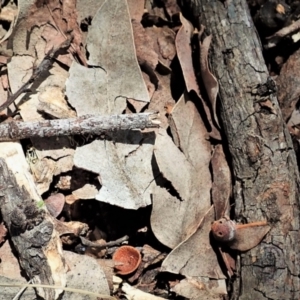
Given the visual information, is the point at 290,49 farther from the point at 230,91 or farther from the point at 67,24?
the point at 67,24

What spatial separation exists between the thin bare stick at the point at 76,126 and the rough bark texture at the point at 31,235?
0.17m

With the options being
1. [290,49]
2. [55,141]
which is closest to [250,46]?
[290,49]

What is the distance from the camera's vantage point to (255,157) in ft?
8.65

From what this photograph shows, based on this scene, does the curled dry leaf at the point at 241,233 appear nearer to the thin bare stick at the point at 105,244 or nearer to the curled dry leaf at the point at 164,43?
the thin bare stick at the point at 105,244

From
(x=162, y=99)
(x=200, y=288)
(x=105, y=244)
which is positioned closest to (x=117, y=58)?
(x=162, y=99)

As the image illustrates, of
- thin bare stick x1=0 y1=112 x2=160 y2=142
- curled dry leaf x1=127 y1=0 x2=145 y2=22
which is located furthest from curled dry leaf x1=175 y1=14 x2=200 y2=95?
thin bare stick x1=0 y1=112 x2=160 y2=142

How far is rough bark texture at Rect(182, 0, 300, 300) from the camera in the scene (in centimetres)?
255

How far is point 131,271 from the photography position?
105 inches

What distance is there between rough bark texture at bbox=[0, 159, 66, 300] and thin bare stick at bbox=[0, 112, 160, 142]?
0.57ft

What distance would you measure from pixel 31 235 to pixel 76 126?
1.92ft

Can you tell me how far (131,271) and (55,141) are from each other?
80cm

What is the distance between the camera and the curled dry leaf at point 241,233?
8.45 feet

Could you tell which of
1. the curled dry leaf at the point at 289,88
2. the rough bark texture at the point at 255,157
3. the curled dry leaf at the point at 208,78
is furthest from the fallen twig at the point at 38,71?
the curled dry leaf at the point at 289,88

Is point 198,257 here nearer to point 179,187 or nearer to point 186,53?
point 179,187
